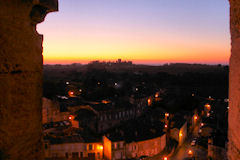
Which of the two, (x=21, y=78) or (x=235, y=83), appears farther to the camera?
(x=21, y=78)

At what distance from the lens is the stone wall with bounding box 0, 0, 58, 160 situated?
7.52 feet

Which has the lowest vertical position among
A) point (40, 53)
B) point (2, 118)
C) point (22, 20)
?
point (2, 118)

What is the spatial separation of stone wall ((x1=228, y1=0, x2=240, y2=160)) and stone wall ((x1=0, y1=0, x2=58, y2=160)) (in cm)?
192

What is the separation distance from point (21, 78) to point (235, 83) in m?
2.11

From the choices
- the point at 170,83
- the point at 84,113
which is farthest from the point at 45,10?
the point at 170,83

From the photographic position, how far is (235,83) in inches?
91.7

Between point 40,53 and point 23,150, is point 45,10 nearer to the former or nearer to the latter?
point 40,53

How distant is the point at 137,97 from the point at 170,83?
29.1 meters

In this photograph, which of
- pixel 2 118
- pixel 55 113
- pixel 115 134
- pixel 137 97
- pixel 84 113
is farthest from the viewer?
pixel 137 97

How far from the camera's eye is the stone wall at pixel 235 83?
2.31 m

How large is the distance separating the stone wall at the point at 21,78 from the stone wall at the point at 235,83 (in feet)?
6.31

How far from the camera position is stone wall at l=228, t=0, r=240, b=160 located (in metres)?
2.31

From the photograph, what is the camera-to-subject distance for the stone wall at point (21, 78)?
90.3 inches

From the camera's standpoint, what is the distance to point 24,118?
255 cm
